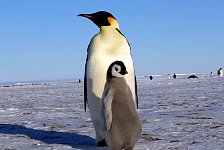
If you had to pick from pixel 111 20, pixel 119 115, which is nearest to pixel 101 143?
pixel 119 115

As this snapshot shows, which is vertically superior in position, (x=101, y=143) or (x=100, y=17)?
(x=100, y=17)

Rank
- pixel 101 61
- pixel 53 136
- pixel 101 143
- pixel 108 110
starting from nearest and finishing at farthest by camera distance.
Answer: pixel 108 110 → pixel 101 143 → pixel 101 61 → pixel 53 136

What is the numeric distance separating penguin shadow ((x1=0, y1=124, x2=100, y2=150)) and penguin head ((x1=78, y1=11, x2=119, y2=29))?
1468 millimetres

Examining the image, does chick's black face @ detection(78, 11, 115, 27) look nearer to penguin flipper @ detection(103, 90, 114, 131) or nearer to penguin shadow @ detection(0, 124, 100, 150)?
penguin flipper @ detection(103, 90, 114, 131)

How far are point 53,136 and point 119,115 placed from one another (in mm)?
1670

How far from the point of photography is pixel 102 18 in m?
5.22

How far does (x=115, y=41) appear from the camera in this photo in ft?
16.4

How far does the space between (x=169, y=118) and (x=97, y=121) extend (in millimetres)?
2179

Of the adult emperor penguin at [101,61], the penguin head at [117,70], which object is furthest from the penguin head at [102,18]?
the penguin head at [117,70]

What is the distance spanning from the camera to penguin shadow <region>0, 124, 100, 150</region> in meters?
4.97

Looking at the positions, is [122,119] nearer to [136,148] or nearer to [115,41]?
[136,148]

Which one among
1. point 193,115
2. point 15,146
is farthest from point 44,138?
point 193,115

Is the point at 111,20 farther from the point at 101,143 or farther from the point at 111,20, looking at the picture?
the point at 101,143

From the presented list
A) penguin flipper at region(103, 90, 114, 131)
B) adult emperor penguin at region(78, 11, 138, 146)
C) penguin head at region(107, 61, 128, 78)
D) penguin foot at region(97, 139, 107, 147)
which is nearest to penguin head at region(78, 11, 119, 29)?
adult emperor penguin at region(78, 11, 138, 146)
